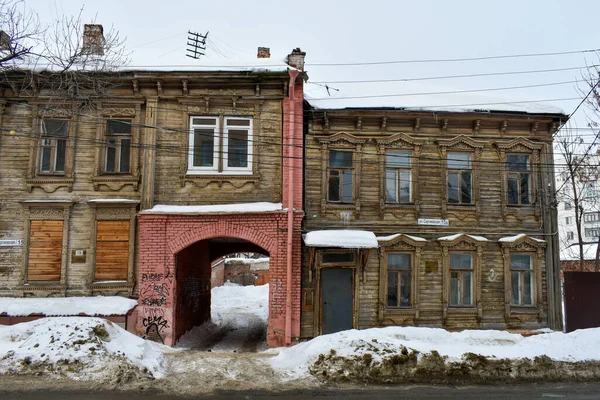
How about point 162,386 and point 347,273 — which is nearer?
point 162,386

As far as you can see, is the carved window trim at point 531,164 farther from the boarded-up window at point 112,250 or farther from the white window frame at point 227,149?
the boarded-up window at point 112,250

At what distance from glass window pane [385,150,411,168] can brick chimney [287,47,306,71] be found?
387 cm

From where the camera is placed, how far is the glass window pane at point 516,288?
47.5 feet

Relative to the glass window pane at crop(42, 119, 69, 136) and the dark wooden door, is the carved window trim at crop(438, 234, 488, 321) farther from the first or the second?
the glass window pane at crop(42, 119, 69, 136)

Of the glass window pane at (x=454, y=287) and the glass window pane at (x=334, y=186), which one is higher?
the glass window pane at (x=334, y=186)

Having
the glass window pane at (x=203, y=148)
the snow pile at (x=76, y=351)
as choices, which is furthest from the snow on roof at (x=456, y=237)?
the snow pile at (x=76, y=351)

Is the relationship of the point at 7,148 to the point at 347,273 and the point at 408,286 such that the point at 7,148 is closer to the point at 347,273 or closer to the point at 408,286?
the point at 347,273

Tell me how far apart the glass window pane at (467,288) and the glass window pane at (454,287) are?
223mm

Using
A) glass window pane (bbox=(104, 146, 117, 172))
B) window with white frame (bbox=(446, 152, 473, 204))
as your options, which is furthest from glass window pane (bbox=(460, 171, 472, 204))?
glass window pane (bbox=(104, 146, 117, 172))

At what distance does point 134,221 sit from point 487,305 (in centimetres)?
1107

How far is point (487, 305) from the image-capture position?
14.3m

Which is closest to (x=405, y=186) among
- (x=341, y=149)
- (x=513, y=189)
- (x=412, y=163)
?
(x=412, y=163)

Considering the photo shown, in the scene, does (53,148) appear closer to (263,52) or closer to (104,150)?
(104,150)

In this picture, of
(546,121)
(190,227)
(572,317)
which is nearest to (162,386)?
(190,227)
